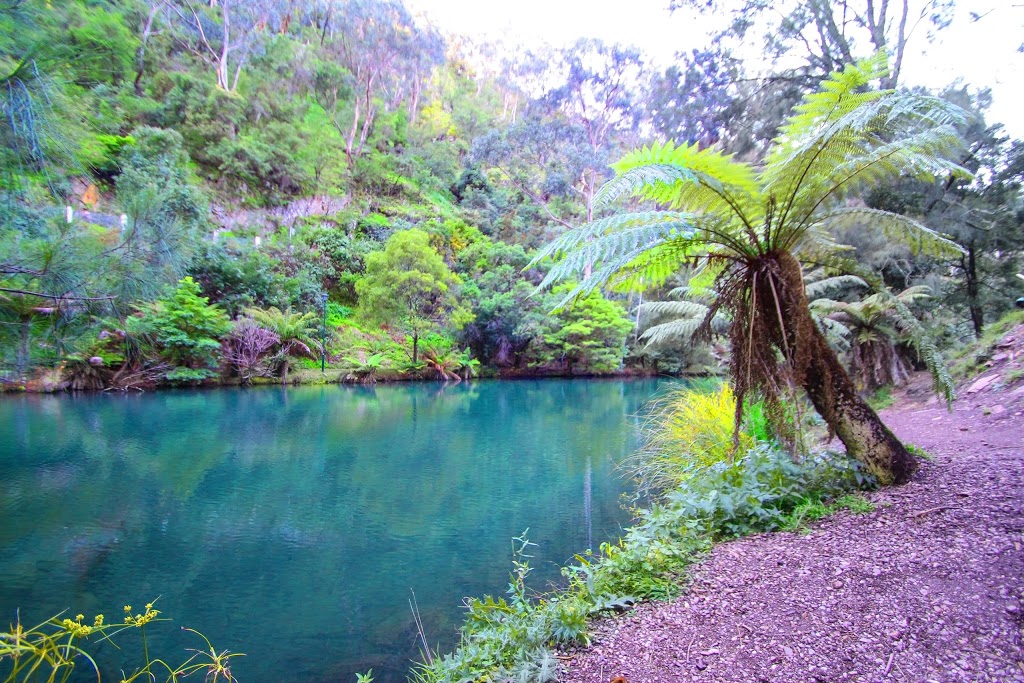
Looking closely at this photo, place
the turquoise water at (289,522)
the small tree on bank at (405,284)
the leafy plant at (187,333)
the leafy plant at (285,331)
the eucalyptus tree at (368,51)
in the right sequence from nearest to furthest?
the turquoise water at (289,522), the leafy plant at (187,333), the leafy plant at (285,331), the small tree on bank at (405,284), the eucalyptus tree at (368,51)

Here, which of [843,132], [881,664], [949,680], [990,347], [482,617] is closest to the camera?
[949,680]

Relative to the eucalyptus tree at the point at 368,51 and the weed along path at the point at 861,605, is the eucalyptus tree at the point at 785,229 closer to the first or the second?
the weed along path at the point at 861,605

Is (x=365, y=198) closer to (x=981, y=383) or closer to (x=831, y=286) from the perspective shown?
(x=831, y=286)

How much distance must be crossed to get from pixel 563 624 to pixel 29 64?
12.7 feet

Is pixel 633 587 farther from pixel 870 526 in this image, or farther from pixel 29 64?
pixel 29 64

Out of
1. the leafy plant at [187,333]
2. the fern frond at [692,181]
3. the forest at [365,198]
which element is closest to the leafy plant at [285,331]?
the forest at [365,198]

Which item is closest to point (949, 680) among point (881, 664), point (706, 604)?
point (881, 664)

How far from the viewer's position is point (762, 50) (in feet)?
21.9

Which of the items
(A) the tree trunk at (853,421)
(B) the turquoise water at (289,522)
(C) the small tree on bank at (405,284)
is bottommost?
(B) the turquoise water at (289,522)

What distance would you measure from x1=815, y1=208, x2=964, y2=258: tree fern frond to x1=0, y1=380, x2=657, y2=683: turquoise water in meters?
2.53

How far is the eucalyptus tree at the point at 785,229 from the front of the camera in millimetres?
2559

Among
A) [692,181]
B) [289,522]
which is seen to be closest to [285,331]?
[289,522]

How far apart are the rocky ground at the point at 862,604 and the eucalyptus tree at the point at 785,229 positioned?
1.68 feet

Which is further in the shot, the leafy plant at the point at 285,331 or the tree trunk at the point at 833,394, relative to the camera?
the leafy plant at the point at 285,331
